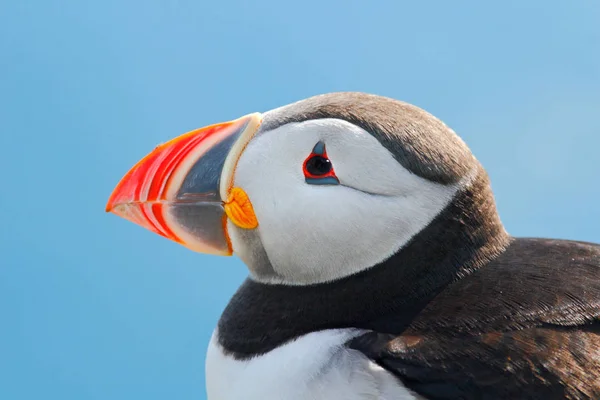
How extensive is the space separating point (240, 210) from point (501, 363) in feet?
3.38

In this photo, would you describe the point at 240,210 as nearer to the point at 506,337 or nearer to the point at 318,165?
the point at 318,165

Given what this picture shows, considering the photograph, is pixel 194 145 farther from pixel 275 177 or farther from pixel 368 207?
pixel 368 207

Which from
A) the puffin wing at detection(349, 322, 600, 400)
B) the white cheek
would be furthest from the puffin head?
the puffin wing at detection(349, 322, 600, 400)

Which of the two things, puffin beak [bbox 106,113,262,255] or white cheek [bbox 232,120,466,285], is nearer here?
white cheek [bbox 232,120,466,285]

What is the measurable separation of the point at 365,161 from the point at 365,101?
0.96 ft

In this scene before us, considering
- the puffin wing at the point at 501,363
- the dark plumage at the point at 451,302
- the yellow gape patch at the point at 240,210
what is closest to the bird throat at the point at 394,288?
the dark plumage at the point at 451,302

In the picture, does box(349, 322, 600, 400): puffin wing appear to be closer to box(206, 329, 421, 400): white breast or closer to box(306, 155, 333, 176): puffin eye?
box(206, 329, 421, 400): white breast

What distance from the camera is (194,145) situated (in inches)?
113

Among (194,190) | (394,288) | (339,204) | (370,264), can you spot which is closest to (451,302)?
(394,288)

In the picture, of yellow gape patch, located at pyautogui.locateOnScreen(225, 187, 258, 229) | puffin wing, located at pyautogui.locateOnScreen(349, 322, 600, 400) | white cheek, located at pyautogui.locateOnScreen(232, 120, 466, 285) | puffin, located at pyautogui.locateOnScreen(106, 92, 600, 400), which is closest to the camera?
puffin wing, located at pyautogui.locateOnScreen(349, 322, 600, 400)

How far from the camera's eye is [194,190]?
2.79m

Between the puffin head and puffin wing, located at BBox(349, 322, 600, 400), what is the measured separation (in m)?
0.38

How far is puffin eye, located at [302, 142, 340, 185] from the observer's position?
2510 millimetres

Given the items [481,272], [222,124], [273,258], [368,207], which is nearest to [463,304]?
[481,272]
